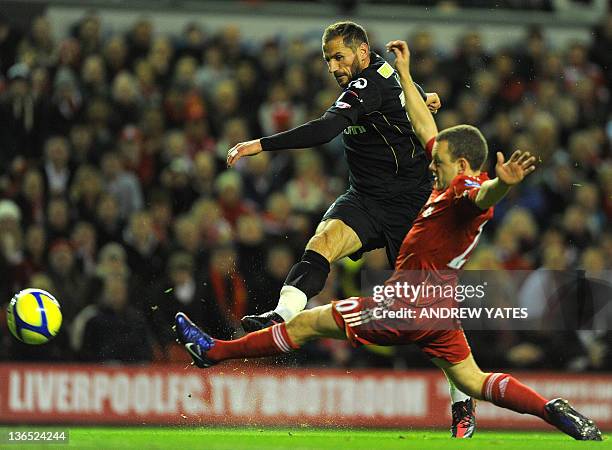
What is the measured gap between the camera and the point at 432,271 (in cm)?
752

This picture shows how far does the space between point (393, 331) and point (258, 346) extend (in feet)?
3.31

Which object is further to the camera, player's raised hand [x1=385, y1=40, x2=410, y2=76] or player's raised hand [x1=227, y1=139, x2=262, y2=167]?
player's raised hand [x1=385, y1=40, x2=410, y2=76]

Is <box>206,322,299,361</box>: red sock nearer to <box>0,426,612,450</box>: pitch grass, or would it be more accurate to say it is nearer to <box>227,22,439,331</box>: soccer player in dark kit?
<box>227,22,439,331</box>: soccer player in dark kit

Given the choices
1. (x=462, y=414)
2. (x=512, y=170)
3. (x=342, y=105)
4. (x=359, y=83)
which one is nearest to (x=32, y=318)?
(x=342, y=105)

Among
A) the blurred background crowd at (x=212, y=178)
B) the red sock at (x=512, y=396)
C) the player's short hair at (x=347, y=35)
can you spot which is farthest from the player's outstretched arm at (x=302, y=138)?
the blurred background crowd at (x=212, y=178)

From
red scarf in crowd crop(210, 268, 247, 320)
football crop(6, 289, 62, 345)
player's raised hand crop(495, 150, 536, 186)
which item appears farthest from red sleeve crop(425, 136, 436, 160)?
red scarf in crowd crop(210, 268, 247, 320)

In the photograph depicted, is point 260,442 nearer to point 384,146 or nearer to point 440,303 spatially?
point 440,303

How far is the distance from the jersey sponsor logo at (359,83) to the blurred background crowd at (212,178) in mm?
2906

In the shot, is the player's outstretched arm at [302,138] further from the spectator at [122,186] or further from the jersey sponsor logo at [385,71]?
the spectator at [122,186]

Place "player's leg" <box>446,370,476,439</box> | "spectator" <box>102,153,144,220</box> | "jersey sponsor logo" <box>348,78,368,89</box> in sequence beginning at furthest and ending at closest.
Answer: "spectator" <box>102,153,144,220</box>, "player's leg" <box>446,370,476,439</box>, "jersey sponsor logo" <box>348,78,368,89</box>

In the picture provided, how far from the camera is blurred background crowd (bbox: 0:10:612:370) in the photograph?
11156mm

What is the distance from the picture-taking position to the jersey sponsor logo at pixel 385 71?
8.26 meters

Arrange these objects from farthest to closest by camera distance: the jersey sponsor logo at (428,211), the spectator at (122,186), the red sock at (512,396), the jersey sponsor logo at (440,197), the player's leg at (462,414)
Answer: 1. the spectator at (122,186)
2. the player's leg at (462,414)
3. the red sock at (512,396)
4. the jersey sponsor logo at (428,211)
5. the jersey sponsor logo at (440,197)

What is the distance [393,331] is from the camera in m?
7.54
